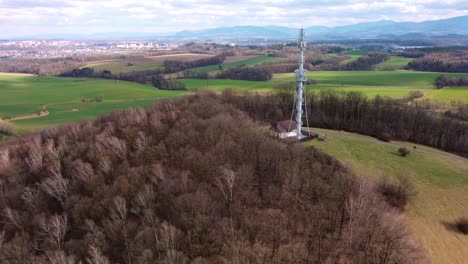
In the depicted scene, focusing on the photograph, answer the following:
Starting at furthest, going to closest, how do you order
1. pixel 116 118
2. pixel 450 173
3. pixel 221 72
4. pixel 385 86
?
1. pixel 221 72
2. pixel 385 86
3. pixel 116 118
4. pixel 450 173

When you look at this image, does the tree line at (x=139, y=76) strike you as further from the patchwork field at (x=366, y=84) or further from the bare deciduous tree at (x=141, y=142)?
the bare deciduous tree at (x=141, y=142)

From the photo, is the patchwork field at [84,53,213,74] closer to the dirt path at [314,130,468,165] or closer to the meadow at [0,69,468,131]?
the meadow at [0,69,468,131]

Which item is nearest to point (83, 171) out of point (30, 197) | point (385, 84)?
point (30, 197)

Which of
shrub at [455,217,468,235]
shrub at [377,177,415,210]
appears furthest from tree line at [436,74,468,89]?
shrub at [455,217,468,235]

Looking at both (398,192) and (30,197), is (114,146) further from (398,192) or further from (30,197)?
(398,192)

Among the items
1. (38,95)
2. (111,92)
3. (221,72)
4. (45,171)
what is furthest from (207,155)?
(221,72)

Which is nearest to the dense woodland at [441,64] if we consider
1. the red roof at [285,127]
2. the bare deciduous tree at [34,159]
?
the red roof at [285,127]

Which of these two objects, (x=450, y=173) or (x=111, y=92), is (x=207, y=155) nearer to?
(x=450, y=173)
